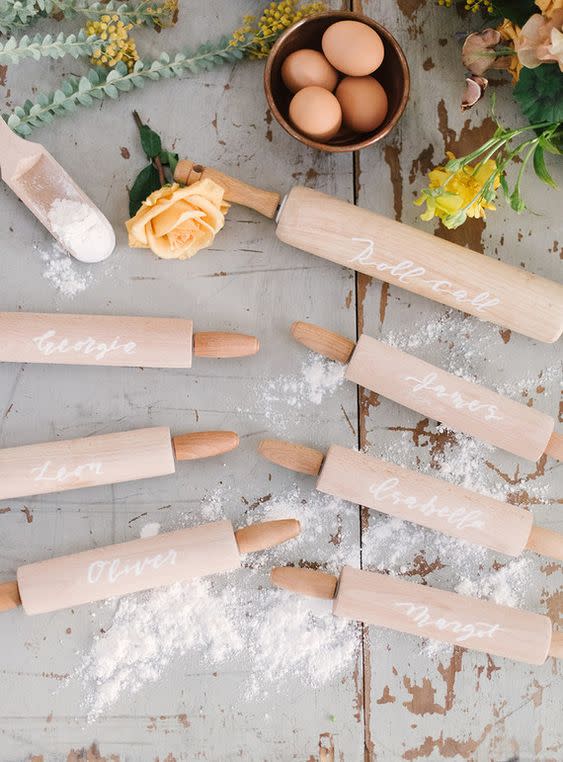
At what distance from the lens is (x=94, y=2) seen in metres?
0.88

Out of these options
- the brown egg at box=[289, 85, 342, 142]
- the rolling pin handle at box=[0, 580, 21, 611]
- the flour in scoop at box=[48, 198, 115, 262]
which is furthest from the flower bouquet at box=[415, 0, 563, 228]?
the rolling pin handle at box=[0, 580, 21, 611]

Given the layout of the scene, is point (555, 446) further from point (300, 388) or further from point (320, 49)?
point (320, 49)

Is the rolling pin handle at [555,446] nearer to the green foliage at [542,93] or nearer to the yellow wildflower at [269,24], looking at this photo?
the green foliage at [542,93]

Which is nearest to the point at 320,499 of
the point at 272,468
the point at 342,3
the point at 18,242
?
the point at 272,468

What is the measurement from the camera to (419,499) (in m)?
0.84

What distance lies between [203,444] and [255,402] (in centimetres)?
9

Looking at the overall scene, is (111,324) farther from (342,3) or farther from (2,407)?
(342,3)

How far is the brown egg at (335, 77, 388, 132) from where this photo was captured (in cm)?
81

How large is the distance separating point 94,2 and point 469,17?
1.42 ft

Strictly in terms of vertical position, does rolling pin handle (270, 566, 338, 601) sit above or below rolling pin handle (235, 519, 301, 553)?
below

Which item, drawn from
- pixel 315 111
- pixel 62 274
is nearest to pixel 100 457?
pixel 62 274

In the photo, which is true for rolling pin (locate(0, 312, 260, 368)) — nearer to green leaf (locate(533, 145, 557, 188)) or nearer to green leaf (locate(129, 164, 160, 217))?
green leaf (locate(129, 164, 160, 217))

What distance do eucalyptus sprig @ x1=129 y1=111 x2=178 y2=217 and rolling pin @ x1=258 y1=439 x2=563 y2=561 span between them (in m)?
0.31

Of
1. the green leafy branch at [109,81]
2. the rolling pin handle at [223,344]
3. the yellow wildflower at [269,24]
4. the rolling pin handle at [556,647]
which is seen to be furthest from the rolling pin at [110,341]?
the rolling pin handle at [556,647]
